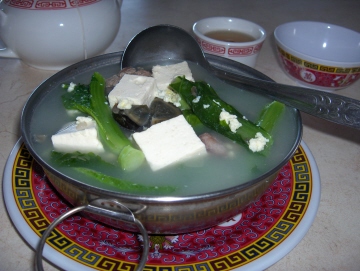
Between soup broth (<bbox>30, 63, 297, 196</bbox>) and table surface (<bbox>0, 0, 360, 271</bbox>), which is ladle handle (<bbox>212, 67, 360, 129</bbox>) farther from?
table surface (<bbox>0, 0, 360, 271</bbox>)

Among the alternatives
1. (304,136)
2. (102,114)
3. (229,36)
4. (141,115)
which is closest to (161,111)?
(141,115)

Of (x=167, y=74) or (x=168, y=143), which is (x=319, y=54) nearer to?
(x=167, y=74)

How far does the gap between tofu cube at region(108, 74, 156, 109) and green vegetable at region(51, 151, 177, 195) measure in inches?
7.9

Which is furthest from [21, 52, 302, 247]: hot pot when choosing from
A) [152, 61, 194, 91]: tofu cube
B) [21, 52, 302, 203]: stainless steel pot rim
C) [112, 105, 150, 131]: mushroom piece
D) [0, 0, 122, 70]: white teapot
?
[0, 0, 122, 70]: white teapot

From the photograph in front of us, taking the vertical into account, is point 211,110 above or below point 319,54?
above

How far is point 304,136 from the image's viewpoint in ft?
4.86

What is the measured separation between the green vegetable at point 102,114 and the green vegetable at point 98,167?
0.05 m

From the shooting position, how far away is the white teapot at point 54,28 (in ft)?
5.09

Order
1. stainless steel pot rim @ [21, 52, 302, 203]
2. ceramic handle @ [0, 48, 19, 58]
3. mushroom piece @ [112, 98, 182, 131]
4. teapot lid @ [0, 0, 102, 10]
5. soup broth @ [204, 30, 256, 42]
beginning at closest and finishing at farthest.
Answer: stainless steel pot rim @ [21, 52, 302, 203] → mushroom piece @ [112, 98, 182, 131] → teapot lid @ [0, 0, 102, 10] → ceramic handle @ [0, 48, 19, 58] → soup broth @ [204, 30, 256, 42]

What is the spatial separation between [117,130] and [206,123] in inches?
10.3

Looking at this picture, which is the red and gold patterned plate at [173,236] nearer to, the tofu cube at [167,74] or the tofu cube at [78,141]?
the tofu cube at [78,141]

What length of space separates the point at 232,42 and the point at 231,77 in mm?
551

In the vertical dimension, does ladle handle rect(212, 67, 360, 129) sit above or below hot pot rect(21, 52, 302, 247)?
above

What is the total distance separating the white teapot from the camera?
1551 millimetres
